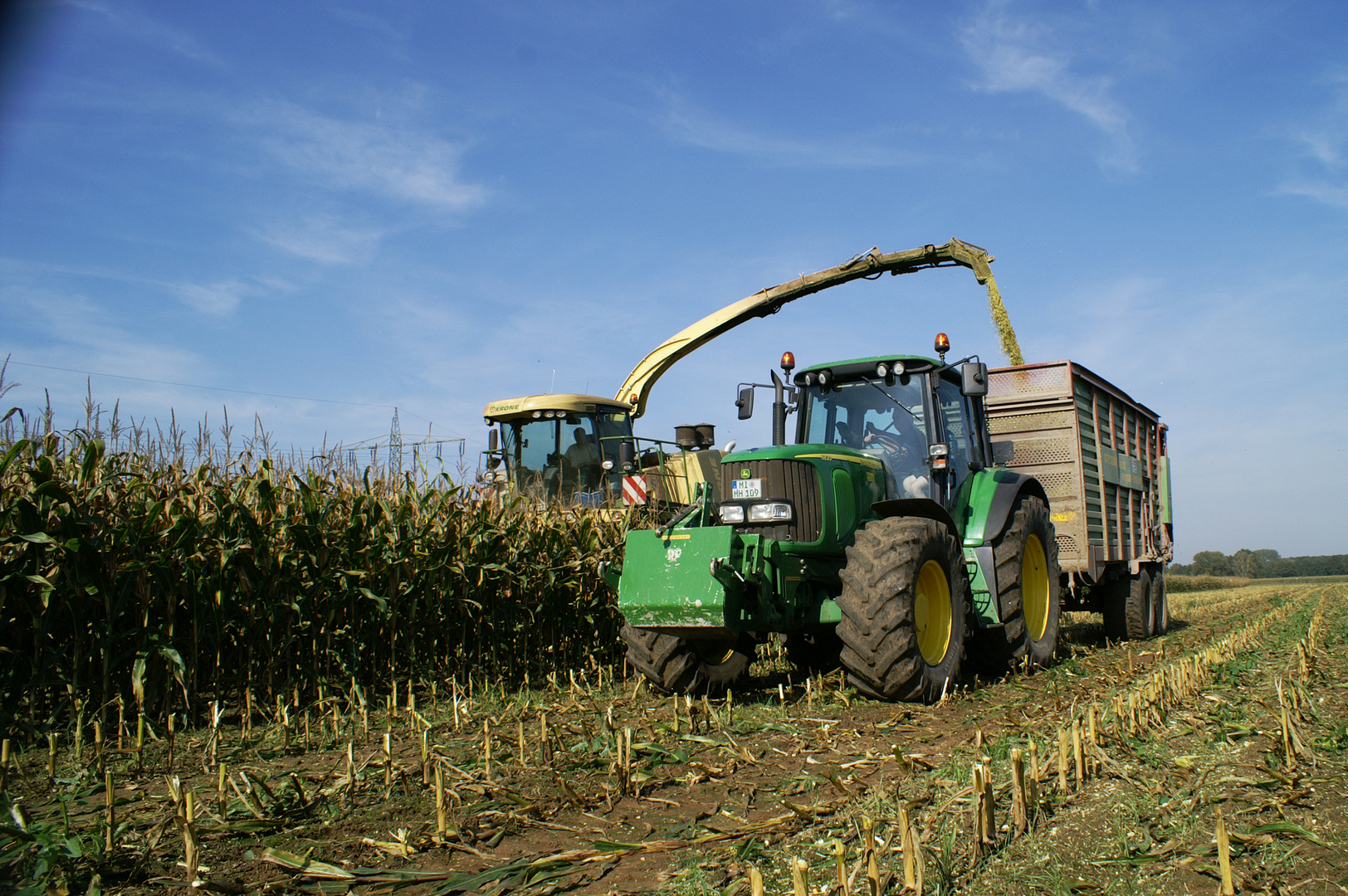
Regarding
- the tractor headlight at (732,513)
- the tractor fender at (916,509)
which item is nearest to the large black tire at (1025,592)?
the tractor fender at (916,509)

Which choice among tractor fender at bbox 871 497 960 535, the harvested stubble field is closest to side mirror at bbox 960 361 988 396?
tractor fender at bbox 871 497 960 535

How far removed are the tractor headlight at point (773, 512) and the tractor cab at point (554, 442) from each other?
219 inches

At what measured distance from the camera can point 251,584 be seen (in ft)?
17.3

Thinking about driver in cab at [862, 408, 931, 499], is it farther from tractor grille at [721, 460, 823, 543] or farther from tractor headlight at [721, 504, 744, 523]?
tractor headlight at [721, 504, 744, 523]

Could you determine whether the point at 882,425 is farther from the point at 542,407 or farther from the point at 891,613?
the point at 542,407

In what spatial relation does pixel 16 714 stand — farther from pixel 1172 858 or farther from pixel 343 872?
pixel 1172 858

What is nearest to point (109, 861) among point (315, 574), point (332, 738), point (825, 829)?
point (332, 738)

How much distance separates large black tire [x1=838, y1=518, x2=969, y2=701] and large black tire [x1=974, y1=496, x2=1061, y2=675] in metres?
0.93

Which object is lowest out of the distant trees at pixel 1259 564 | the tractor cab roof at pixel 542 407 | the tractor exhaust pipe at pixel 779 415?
the distant trees at pixel 1259 564

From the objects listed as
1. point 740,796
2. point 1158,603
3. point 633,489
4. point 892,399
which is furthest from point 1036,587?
point 740,796

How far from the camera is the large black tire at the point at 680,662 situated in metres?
5.69

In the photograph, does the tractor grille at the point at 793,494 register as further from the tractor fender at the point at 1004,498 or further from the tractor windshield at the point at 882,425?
the tractor fender at the point at 1004,498

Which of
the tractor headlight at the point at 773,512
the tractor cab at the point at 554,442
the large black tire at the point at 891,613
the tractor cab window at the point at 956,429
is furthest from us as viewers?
the tractor cab at the point at 554,442

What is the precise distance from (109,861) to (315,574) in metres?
2.98
